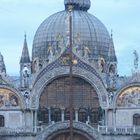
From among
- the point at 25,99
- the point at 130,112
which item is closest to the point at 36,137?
the point at 25,99

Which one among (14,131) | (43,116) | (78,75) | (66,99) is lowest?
(14,131)

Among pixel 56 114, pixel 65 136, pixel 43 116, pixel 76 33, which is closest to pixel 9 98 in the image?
pixel 43 116

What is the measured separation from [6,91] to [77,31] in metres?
11.1

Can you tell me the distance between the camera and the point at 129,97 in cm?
6550

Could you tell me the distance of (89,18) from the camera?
75.9 meters

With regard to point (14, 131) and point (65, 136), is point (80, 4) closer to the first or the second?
point (65, 136)

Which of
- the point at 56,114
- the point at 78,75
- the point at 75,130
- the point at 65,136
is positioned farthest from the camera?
the point at 56,114

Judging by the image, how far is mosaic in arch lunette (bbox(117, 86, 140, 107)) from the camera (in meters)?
65.4

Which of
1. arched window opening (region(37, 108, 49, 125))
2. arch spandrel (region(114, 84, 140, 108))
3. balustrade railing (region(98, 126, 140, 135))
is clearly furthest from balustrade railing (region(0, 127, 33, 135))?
arch spandrel (region(114, 84, 140, 108))

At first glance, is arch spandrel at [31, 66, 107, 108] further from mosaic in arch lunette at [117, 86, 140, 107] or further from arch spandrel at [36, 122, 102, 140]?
arch spandrel at [36, 122, 102, 140]

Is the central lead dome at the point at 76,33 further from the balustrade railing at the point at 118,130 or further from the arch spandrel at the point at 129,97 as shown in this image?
the balustrade railing at the point at 118,130

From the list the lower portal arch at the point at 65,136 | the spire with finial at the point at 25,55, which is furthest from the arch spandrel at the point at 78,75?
the spire with finial at the point at 25,55

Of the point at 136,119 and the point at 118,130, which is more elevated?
the point at 136,119

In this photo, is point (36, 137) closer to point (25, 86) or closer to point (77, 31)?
point (25, 86)
